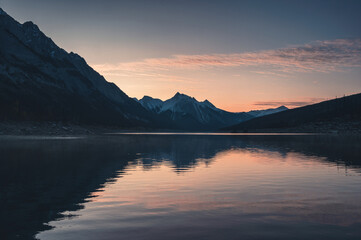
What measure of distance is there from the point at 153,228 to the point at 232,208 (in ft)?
22.2

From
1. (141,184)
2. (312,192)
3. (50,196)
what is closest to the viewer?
(50,196)

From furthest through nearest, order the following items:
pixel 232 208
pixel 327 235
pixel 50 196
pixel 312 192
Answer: pixel 312 192
pixel 50 196
pixel 232 208
pixel 327 235

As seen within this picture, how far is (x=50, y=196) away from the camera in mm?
25172

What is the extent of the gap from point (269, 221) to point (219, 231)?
3.60m

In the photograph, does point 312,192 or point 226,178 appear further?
point 226,178

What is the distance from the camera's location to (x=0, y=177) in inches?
1326

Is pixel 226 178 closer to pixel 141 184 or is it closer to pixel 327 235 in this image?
pixel 141 184

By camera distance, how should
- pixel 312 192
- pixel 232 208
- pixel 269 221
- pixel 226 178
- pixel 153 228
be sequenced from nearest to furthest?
1. pixel 153 228
2. pixel 269 221
3. pixel 232 208
4. pixel 312 192
5. pixel 226 178

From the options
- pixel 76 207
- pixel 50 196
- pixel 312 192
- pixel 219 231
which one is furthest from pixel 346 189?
pixel 50 196

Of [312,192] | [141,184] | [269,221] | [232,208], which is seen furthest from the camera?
[141,184]

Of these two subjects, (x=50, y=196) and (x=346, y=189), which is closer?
(x=50, y=196)

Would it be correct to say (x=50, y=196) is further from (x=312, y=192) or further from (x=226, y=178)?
(x=312, y=192)

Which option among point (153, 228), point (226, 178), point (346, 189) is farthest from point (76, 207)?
point (346, 189)

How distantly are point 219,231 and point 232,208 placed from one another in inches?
212
